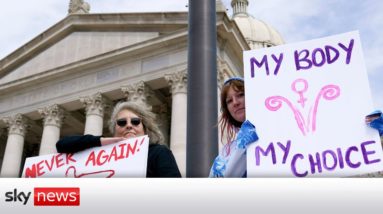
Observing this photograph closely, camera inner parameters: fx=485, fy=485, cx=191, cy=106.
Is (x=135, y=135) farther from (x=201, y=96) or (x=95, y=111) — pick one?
(x=95, y=111)

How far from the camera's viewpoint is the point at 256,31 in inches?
3083

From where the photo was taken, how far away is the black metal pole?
4855 millimetres

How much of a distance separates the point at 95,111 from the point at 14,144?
23.3 ft

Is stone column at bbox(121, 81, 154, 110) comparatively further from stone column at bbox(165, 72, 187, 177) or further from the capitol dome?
the capitol dome

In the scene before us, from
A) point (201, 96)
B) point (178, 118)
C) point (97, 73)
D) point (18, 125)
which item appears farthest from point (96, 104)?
point (201, 96)

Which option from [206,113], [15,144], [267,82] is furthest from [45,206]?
[15,144]

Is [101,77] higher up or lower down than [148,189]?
higher up

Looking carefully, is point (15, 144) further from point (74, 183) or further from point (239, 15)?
point (239, 15)

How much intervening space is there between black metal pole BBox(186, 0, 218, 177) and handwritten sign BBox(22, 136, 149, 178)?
110 centimetres

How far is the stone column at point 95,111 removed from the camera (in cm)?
2839

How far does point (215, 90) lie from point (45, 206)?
308 cm

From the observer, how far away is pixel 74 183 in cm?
240

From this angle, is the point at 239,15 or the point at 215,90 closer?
the point at 215,90

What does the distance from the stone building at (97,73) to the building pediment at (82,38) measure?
0.20 feet
